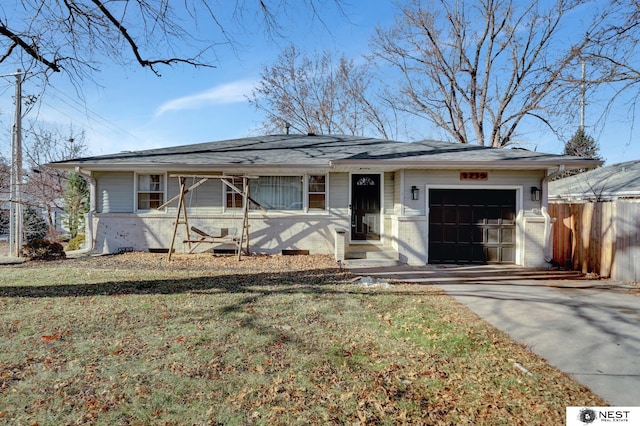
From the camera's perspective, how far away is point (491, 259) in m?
9.66

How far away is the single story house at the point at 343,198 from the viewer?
30.6 feet

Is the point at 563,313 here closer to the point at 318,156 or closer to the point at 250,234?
the point at 318,156

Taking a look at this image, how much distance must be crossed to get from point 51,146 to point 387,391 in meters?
26.4

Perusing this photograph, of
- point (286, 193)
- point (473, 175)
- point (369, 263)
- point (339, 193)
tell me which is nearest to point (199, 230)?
point (286, 193)

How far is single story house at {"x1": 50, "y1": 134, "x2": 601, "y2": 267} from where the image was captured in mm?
9328

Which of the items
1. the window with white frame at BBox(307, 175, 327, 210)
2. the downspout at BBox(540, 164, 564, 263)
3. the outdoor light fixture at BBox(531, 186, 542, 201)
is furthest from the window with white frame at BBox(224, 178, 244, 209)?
the downspout at BBox(540, 164, 564, 263)

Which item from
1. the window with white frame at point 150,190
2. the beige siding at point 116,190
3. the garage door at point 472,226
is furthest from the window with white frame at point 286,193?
the garage door at point 472,226

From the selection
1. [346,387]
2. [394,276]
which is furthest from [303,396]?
[394,276]

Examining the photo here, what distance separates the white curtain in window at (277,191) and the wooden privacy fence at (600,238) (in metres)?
7.36

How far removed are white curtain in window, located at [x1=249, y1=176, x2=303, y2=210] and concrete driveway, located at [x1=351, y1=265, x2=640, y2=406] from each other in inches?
128

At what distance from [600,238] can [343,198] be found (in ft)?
21.0

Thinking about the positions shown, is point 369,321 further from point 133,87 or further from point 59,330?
point 133,87

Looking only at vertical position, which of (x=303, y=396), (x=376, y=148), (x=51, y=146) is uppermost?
(x=51, y=146)

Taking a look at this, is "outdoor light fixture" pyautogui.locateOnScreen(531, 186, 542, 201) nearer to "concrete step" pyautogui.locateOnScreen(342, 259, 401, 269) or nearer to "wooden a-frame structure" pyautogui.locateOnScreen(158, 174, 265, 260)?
"concrete step" pyautogui.locateOnScreen(342, 259, 401, 269)
